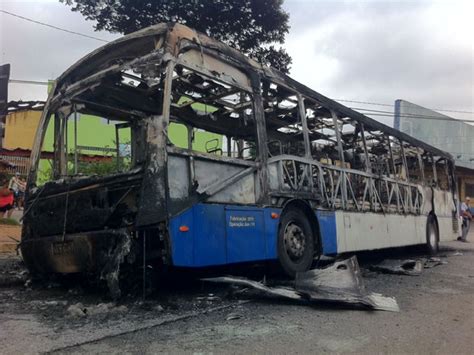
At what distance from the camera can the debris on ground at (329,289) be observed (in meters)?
5.06

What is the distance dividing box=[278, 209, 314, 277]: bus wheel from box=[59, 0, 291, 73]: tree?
7.52 m

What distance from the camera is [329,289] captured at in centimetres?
533

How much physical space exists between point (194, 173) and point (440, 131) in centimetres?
3588

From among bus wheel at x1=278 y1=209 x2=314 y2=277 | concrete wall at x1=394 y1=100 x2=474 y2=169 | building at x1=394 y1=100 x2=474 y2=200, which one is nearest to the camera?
bus wheel at x1=278 y1=209 x2=314 y2=277

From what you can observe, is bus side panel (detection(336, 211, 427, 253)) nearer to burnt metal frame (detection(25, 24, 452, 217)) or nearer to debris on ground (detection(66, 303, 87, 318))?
burnt metal frame (detection(25, 24, 452, 217))

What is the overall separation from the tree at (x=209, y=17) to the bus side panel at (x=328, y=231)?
6.99 m

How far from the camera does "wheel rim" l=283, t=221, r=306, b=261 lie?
21.1 feet

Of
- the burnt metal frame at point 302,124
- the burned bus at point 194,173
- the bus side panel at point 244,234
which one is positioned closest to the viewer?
the burned bus at point 194,173

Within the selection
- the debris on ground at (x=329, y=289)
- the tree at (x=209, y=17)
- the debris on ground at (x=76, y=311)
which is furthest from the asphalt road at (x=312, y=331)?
the tree at (x=209, y=17)

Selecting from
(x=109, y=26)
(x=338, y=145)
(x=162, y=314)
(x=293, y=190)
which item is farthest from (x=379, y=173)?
(x=109, y=26)

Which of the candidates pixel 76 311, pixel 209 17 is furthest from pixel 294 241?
pixel 209 17

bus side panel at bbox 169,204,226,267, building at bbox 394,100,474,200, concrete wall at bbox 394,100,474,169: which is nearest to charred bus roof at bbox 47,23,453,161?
bus side panel at bbox 169,204,226,267

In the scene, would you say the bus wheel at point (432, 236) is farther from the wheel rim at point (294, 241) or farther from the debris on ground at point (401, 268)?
the wheel rim at point (294, 241)

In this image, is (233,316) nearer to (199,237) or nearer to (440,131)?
(199,237)
